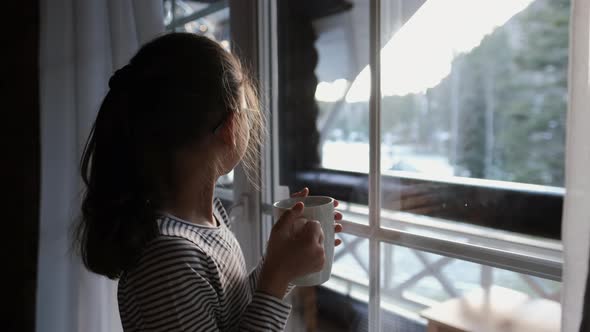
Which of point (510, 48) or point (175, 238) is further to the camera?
point (510, 48)

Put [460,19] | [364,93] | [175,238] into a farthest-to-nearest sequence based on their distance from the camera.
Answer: [364,93], [460,19], [175,238]

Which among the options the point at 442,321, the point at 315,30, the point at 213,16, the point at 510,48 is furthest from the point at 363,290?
the point at 510,48

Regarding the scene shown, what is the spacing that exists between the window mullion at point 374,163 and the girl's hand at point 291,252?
1.47 ft

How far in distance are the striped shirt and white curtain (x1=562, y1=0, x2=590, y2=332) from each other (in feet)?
1.25

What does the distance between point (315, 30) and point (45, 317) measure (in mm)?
1312

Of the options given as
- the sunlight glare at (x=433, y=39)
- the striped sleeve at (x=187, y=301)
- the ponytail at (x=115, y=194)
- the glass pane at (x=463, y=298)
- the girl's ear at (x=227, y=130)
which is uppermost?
the sunlight glare at (x=433, y=39)

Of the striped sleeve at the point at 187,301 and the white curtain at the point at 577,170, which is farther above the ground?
the white curtain at the point at 577,170

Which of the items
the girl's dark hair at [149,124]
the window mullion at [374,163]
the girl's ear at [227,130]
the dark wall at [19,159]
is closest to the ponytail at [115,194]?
the girl's dark hair at [149,124]

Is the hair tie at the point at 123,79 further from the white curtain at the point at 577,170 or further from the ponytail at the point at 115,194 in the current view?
the white curtain at the point at 577,170

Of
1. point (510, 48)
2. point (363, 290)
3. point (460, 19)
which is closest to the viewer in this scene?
point (460, 19)

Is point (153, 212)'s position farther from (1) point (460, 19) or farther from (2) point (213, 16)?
(2) point (213, 16)

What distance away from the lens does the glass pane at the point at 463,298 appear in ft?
2.74

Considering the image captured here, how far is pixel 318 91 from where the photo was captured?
150 centimetres

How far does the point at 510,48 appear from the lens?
12.9 feet
